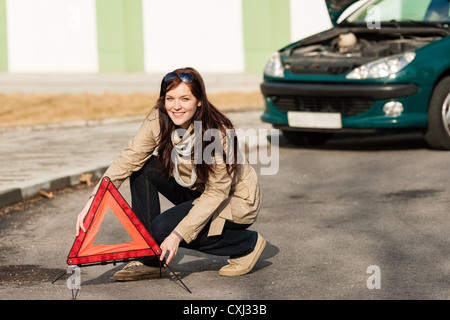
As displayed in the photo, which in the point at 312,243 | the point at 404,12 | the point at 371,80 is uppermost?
the point at 404,12

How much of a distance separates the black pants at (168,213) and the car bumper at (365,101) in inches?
176

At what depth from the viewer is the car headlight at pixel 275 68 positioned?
10078 mm

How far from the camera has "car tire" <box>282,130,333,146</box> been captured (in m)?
10.7

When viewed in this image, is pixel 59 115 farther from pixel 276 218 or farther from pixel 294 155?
pixel 276 218

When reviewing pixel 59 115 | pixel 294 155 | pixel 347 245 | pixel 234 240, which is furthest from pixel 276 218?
pixel 59 115

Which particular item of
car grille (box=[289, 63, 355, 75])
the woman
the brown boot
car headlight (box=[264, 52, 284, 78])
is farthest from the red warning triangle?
car headlight (box=[264, 52, 284, 78])

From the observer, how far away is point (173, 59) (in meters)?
22.1

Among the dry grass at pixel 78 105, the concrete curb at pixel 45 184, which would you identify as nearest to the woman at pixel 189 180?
the concrete curb at pixel 45 184

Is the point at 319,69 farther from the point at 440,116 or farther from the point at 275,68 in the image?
the point at 440,116

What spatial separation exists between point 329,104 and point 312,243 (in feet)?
12.6

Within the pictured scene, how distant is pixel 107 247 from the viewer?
195 inches

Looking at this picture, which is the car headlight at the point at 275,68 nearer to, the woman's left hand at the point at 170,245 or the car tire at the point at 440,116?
the car tire at the point at 440,116

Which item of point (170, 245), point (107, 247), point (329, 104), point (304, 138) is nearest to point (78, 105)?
point (304, 138)

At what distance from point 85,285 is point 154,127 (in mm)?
907
